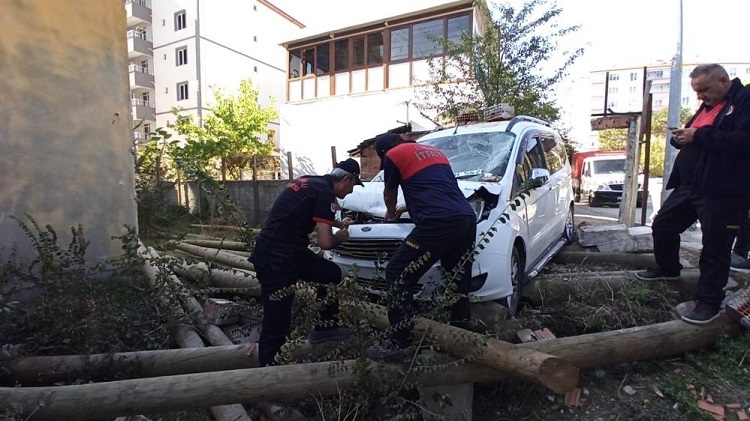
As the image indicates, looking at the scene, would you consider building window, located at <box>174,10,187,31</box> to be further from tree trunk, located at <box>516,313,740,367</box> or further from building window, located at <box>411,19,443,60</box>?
tree trunk, located at <box>516,313,740,367</box>

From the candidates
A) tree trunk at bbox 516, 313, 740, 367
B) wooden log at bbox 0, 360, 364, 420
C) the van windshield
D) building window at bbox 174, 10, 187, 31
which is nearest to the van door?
tree trunk at bbox 516, 313, 740, 367

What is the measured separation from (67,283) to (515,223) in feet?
13.8

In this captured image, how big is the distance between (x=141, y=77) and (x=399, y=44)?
21.6m

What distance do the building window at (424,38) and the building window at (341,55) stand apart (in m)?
A: 3.15

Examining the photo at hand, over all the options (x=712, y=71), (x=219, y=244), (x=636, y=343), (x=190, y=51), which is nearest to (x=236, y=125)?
(x=190, y=51)

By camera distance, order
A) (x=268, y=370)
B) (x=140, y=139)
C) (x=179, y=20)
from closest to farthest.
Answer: (x=268, y=370) → (x=140, y=139) → (x=179, y=20)

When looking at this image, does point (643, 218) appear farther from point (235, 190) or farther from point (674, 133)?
point (235, 190)

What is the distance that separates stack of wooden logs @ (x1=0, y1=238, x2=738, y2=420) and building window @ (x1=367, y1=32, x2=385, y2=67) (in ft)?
52.9

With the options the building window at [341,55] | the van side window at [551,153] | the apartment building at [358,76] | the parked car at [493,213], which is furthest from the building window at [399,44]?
the parked car at [493,213]

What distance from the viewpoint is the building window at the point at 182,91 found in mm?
29734

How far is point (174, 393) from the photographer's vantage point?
8.96 ft

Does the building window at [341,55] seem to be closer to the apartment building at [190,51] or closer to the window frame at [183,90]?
the apartment building at [190,51]

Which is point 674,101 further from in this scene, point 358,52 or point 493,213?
point 358,52

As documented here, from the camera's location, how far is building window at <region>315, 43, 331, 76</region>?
1945cm
